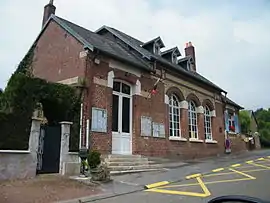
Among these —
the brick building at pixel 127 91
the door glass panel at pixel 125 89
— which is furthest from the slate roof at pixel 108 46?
the door glass panel at pixel 125 89

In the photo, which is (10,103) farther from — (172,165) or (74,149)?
(172,165)

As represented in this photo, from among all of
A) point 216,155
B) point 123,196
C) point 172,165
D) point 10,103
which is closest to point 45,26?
point 10,103

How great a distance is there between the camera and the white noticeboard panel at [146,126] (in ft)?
49.8

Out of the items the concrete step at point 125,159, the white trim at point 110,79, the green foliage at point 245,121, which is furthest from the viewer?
the green foliage at point 245,121

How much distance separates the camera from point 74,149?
38.5ft

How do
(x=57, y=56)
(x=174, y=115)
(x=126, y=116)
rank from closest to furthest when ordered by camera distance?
(x=126, y=116) < (x=57, y=56) < (x=174, y=115)

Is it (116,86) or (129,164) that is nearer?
(129,164)

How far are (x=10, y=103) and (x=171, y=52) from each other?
40.1 ft

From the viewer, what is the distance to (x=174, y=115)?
719 inches

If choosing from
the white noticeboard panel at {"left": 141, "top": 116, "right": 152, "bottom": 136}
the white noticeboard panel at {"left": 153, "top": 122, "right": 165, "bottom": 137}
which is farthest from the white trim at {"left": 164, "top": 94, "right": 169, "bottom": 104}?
the white noticeboard panel at {"left": 141, "top": 116, "right": 152, "bottom": 136}

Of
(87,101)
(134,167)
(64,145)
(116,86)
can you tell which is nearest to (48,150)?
(64,145)

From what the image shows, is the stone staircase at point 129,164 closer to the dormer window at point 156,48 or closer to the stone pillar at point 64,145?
the stone pillar at point 64,145

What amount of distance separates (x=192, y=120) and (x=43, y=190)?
13.4 metres

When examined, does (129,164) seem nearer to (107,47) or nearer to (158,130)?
(158,130)
